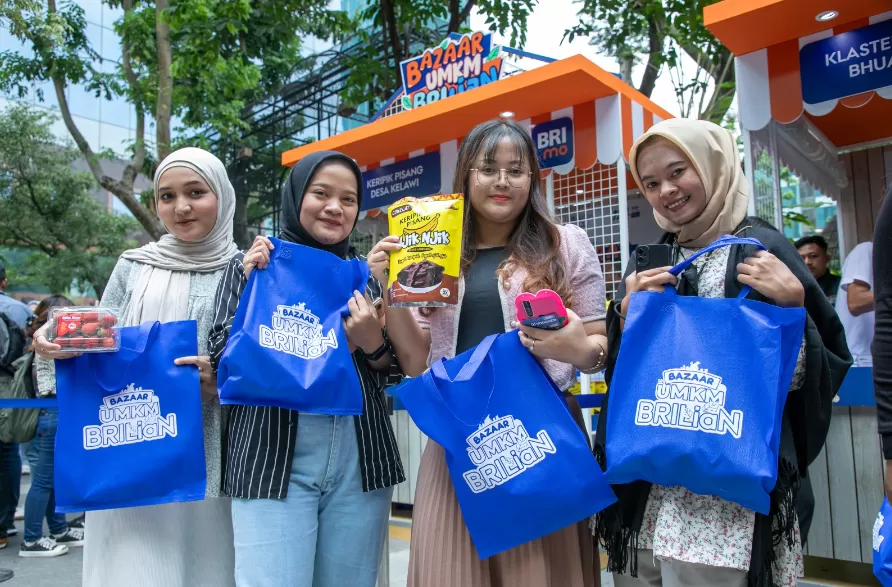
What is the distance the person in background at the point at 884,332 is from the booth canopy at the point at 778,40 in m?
3.61

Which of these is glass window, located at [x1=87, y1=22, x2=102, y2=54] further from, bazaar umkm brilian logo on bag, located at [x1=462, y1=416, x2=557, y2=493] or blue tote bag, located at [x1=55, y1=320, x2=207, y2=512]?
bazaar umkm brilian logo on bag, located at [x1=462, y1=416, x2=557, y2=493]

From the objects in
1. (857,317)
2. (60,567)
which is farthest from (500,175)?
(60,567)

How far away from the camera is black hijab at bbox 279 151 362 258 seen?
2137 millimetres

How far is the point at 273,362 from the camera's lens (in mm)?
1919

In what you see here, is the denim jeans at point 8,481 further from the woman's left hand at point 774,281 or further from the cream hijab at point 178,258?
the woman's left hand at point 774,281

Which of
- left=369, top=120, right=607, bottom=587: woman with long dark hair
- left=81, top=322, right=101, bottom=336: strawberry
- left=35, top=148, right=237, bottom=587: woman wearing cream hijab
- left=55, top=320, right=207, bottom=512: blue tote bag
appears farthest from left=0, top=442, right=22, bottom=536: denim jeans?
left=369, top=120, right=607, bottom=587: woman with long dark hair

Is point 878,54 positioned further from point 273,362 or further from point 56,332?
point 56,332

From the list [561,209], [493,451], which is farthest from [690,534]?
[561,209]

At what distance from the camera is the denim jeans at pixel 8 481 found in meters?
5.67

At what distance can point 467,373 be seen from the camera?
1.79 metres

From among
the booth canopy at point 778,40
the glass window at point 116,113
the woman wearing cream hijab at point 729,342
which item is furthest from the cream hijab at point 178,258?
the glass window at point 116,113

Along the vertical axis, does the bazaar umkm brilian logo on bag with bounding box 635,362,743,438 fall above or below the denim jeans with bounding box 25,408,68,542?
above

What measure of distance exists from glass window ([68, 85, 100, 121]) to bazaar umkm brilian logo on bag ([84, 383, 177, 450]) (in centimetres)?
2773

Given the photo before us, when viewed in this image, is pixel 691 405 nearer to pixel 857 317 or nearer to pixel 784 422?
pixel 784 422
